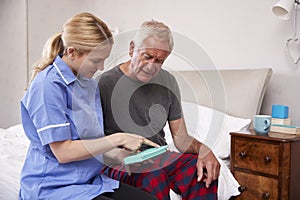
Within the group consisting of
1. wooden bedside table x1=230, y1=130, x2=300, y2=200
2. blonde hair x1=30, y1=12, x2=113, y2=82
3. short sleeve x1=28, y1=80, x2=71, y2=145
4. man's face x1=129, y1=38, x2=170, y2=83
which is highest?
blonde hair x1=30, y1=12, x2=113, y2=82

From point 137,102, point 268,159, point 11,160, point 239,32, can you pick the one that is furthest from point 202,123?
point 239,32

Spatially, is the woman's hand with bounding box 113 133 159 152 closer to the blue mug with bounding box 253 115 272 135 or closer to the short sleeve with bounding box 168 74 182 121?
the short sleeve with bounding box 168 74 182 121

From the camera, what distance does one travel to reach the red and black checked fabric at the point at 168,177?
1184 millimetres

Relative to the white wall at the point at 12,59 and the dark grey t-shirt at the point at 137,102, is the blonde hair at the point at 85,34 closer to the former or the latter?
the dark grey t-shirt at the point at 137,102

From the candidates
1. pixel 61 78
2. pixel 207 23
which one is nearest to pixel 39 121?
pixel 61 78

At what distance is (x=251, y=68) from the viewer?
2.32 metres

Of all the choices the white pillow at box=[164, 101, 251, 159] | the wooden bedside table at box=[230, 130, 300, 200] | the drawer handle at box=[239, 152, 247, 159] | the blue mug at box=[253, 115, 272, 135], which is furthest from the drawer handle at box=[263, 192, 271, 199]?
the white pillow at box=[164, 101, 251, 159]

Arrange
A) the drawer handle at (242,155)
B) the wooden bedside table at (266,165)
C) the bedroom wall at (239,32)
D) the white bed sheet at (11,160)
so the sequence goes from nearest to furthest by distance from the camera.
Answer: the white bed sheet at (11,160)
the wooden bedside table at (266,165)
the drawer handle at (242,155)
the bedroom wall at (239,32)

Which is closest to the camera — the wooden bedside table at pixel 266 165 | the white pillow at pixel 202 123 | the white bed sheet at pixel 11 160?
the white pillow at pixel 202 123

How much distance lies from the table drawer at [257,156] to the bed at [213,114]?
0.29 feet

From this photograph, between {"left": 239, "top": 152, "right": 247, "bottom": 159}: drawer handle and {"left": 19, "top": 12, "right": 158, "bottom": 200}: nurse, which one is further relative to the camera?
{"left": 239, "top": 152, "right": 247, "bottom": 159}: drawer handle

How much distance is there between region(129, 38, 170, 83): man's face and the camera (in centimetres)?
95

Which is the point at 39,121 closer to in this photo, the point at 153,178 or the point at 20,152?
the point at 153,178

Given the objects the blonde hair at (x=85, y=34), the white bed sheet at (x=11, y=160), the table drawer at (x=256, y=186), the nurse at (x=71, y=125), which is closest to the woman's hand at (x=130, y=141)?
the nurse at (x=71, y=125)
